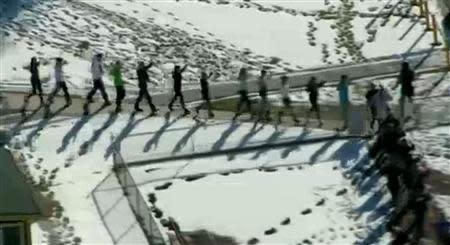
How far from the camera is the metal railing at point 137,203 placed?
26.9 meters

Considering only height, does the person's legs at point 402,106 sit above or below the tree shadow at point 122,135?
above

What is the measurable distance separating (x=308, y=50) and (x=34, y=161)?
52.4 feet

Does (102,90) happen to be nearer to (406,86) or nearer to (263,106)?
(263,106)

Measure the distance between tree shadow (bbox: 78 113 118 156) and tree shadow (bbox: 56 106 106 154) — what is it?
0.38m

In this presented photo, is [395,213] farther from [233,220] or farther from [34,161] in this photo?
[34,161]

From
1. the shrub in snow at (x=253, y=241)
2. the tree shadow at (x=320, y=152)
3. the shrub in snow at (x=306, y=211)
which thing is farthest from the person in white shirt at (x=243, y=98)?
the shrub in snow at (x=253, y=241)

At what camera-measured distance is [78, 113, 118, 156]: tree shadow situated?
31.4 m

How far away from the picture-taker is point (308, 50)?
4472cm

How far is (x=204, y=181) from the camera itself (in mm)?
30250

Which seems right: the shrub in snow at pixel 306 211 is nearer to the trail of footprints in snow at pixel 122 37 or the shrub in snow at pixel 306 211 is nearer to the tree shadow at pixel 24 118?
the tree shadow at pixel 24 118

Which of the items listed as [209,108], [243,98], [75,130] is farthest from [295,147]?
[75,130]

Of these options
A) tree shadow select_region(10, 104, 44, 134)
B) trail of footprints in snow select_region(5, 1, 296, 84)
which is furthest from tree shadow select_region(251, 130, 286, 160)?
trail of footprints in snow select_region(5, 1, 296, 84)

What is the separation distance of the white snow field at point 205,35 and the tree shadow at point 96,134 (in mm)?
5386

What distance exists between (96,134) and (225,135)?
2.97 meters
